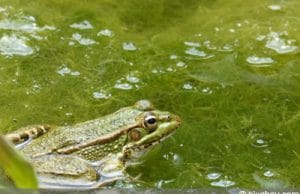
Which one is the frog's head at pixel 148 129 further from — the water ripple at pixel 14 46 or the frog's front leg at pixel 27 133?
the water ripple at pixel 14 46

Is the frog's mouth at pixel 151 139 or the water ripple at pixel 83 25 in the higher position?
the water ripple at pixel 83 25

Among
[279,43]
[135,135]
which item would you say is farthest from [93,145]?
[279,43]

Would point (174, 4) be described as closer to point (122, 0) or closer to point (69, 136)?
point (122, 0)

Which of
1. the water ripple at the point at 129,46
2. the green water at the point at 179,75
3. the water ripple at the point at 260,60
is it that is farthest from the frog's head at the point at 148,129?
the water ripple at the point at 260,60

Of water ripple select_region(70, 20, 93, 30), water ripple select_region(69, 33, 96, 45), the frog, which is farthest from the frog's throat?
water ripple select_region(70, 20, 93, 30)

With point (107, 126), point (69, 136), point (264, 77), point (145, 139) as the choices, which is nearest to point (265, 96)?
point (264, 77)

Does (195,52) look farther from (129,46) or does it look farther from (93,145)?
(93,145)

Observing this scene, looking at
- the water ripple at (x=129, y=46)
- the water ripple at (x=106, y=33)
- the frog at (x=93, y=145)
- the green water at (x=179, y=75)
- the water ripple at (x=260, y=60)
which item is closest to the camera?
the frog at (x=93, y=145)
